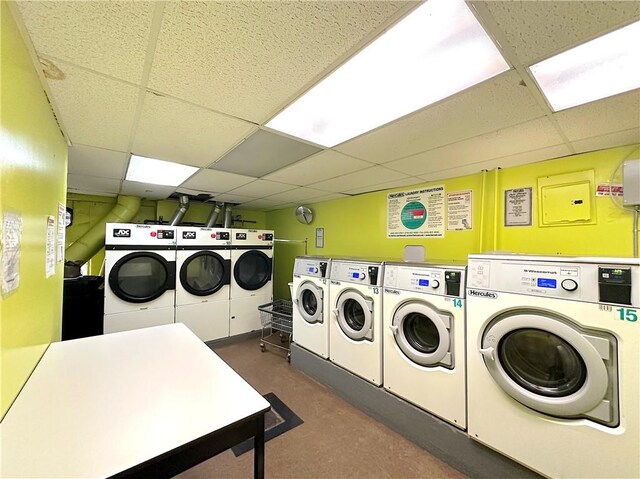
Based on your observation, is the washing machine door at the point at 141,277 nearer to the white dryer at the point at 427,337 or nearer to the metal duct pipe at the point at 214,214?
the metal duct pipe at the point at 214,214

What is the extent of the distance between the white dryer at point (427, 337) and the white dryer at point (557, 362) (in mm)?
88

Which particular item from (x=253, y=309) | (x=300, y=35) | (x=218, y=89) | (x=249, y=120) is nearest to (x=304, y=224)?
(x=253, y=309)

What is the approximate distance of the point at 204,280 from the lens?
11.4 feet

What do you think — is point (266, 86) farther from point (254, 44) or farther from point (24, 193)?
point (24, 193)

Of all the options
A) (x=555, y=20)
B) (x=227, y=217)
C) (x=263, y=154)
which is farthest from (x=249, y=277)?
(x=555, y=20)

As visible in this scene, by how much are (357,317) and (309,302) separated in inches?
25.7

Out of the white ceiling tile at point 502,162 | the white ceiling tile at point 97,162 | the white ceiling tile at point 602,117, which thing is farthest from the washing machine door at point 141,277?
the white ceiling tile at point 602,117

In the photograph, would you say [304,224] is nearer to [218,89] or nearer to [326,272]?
[326,272]

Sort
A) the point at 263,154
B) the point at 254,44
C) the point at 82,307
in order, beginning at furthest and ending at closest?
the point at 82,307
the point at 263,154
the point at 254,44

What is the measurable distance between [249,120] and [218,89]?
290 mm

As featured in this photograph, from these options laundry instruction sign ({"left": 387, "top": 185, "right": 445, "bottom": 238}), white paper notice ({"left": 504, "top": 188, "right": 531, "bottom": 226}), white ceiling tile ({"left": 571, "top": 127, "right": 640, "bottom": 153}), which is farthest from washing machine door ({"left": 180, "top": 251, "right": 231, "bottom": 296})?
white ceiling tile ({"left": 571, "top": 127, "right": 640, "bottom": 153})

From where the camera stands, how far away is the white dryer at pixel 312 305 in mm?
2484

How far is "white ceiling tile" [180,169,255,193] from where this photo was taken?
2484 mm

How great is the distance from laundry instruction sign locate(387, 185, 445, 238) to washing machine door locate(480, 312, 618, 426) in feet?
4.16
